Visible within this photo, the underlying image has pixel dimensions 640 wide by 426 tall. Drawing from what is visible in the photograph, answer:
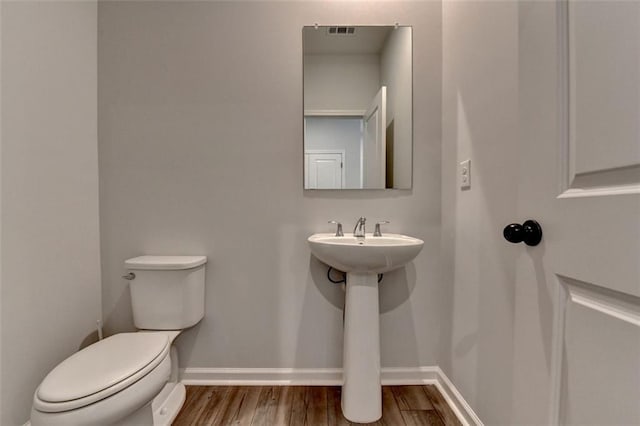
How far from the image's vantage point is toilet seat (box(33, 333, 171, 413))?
2.98 feet

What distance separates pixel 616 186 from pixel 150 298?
170 centimetres

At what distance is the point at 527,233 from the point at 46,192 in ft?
5.93

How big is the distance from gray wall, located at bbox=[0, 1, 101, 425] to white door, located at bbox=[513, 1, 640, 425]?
1.76 metres

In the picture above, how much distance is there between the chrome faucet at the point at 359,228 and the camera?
1.54 meters

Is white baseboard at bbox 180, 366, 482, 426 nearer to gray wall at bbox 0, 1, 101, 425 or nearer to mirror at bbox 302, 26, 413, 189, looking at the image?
gray wall at bbox 0, 1, 101, 425

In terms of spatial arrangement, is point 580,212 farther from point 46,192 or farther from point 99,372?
point 46,192

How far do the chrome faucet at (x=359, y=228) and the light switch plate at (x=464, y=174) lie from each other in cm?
49

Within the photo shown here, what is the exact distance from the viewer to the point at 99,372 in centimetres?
100

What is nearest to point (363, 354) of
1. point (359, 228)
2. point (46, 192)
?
point (359, 228)

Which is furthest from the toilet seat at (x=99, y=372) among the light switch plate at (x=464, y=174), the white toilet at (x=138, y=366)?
the light switch plate at (x=464, y=174)

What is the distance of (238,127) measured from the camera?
163 cm

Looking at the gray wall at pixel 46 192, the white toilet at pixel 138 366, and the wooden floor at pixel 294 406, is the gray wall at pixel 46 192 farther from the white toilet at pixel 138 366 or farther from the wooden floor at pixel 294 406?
the wooden floor at pixel 294 406

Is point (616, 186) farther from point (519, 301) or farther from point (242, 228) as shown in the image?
point (242, 228)

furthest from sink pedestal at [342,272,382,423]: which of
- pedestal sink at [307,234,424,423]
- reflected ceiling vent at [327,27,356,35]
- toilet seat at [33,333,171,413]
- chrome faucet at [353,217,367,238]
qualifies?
reflected ceiling vent at [327,27,356,35]
